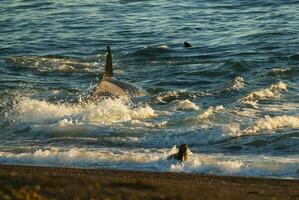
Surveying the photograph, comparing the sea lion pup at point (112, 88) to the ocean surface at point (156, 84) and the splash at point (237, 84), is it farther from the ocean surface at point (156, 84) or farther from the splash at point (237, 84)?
the splash at point (237, 84)

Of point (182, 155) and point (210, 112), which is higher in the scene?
point (182, 155)

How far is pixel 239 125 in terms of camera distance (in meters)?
12.9

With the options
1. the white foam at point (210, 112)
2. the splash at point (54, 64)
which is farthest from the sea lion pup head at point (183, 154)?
the splash at point (54, 64)

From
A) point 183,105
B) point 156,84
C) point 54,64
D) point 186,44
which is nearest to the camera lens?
point 183,105

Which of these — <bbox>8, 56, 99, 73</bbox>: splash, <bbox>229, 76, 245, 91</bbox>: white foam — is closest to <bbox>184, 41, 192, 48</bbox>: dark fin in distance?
<bbox>8, 56, 99, 73</bbox>: splash

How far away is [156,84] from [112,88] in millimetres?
1884

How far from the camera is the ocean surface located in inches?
440

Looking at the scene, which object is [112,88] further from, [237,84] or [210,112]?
[237,84]

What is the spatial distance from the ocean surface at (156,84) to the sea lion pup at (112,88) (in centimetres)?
30

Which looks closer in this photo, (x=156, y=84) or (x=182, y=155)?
(x=182, y=155)

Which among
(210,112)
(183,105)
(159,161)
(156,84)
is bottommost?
(156,84)

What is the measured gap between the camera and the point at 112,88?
51.6 ft

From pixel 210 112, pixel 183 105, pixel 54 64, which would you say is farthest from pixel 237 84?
pixel 54 64

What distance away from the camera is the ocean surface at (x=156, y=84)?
11172 millimetres
